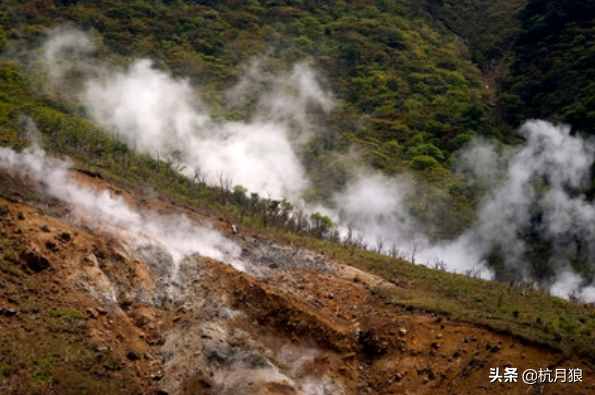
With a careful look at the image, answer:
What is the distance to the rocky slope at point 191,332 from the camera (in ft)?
84.1

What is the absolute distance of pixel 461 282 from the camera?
4222 centimetres

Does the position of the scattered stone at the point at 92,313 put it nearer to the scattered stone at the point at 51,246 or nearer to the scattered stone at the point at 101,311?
the scattered stone at the point at 101,311

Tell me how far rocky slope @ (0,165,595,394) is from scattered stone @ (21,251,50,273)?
2.2 inches

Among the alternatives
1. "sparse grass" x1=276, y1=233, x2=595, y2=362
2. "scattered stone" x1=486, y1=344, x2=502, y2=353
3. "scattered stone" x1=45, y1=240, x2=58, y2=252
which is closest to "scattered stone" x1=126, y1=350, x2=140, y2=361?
"scattered stone" x1=45, y1=240, x2=58, y2=252

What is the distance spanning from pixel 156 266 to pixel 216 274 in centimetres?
279

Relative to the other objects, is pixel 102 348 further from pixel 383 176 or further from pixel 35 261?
pixel 383 176

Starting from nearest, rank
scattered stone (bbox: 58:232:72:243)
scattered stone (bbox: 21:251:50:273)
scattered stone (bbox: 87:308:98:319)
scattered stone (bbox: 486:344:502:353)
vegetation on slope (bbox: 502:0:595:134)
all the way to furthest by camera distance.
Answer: scattered stone (bbox: 87:308:98:319)
scattered stone (bbox: 21:251:50:273)
scattered stone (bbox: 486:344:502:353)
scattered stone (bbox: 58:232:72:243)
vegetation on slope (bbox: 502:0:595:134)

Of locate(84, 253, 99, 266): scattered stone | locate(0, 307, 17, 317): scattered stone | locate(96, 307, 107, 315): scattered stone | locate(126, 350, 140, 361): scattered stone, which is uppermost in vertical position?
locate(84, 253, 99, 266): scattered stone

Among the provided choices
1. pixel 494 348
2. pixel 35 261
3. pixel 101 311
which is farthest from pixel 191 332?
pixel 494 348

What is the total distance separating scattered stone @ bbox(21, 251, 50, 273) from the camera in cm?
2847

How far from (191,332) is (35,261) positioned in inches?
267

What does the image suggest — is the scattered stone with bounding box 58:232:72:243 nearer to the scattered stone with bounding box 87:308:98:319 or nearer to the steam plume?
the scattered stone with bounding box 87:308:98:319

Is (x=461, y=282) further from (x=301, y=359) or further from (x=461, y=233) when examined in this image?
(x=461, y=233)

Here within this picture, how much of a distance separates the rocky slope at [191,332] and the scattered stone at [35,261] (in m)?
0.06
